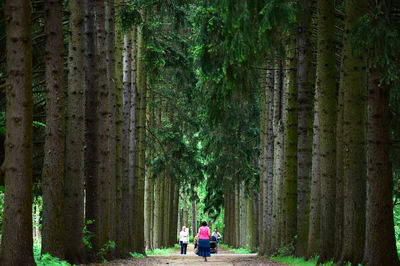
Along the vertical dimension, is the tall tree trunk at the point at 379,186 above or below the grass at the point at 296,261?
above

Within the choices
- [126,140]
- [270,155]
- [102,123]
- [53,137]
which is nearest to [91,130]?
[102,123]

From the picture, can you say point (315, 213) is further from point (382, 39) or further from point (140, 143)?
point (140, 143)

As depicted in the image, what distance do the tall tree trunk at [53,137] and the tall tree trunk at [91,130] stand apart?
3.05m

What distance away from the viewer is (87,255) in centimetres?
1414

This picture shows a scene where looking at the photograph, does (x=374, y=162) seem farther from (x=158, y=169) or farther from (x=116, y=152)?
(x=158, y=169)

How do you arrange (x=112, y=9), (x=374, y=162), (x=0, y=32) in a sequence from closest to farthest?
(x=374, y=162) → (x=0, y=32) → (x=112, y=9)

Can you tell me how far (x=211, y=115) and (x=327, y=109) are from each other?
13.6ft

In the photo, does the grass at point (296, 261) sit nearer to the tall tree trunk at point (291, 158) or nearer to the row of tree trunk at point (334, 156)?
the row of tree trunk at point (334, 156)

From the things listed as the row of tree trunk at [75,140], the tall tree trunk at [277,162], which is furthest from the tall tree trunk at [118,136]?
the tall tree trunk at [277,162]

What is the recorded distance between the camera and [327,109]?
13539mm

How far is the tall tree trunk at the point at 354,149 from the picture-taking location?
11.1 m

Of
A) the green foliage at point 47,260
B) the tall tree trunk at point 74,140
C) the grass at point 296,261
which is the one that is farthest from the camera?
the grass at point 296,261

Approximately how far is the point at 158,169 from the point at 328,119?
18.3 meters

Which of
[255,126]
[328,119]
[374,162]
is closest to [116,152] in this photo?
[328,119]
